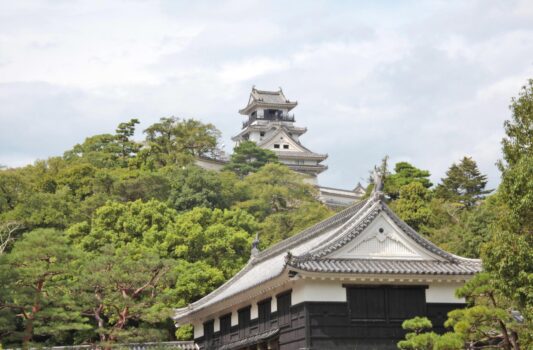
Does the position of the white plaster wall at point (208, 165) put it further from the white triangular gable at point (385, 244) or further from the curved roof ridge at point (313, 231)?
the white triangular gable at point (385, 244)

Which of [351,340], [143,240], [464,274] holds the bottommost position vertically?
[351,340]

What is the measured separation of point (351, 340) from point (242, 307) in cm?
636

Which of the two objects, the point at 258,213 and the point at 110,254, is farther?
the point at 258,213

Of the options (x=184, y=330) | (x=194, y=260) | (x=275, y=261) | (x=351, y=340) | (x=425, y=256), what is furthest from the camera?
(x=194, y=260)

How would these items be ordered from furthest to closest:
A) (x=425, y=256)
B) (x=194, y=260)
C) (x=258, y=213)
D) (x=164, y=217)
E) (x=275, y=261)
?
(x=258, y=213) → (x=164, y=217) → (x=194, y=260) → (x=275, y=261) → (x=425, y=256)

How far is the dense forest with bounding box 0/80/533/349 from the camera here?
2095 centimetres

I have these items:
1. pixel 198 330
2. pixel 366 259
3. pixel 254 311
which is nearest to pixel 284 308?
pixel 254 311

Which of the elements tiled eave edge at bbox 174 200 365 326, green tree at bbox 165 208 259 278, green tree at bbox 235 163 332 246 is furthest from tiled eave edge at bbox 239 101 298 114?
tiled eave edge at bbox 174 200 365 326

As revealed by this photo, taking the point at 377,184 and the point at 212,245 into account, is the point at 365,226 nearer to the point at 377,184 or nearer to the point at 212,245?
the point at 377,184

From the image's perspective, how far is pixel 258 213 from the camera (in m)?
56.9

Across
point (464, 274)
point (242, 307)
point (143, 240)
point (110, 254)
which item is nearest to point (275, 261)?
point (242, 307)

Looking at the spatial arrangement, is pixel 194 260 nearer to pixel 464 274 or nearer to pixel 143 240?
pixel 143 240

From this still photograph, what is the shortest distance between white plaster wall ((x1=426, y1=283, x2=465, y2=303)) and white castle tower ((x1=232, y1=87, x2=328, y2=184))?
60.4 metres

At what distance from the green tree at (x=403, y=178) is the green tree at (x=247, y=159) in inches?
708
